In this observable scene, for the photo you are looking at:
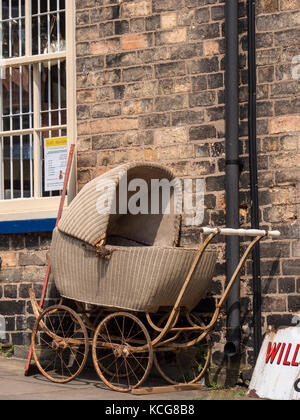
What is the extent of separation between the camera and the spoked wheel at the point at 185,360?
24.1 ft

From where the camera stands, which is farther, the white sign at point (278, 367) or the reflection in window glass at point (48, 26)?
the reflection in window glass at point (48, 26)

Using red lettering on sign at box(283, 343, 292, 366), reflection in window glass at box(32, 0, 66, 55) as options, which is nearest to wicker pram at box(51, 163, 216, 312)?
red lettering on sign at box(283, 343, 292, 366)

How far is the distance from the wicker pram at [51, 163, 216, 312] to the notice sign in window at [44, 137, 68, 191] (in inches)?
51.2

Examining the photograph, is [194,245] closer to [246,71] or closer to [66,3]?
[246,71]

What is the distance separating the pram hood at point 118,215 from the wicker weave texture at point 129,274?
0.53ft

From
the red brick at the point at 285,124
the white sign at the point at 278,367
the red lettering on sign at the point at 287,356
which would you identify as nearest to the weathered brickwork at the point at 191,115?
the red brick at the point at 285,124

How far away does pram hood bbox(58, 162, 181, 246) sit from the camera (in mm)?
6797

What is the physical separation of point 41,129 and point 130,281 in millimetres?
2495

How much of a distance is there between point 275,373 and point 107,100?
3180mm

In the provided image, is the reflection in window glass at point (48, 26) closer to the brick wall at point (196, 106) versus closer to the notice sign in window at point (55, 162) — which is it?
the brick wall at point (196, 106)

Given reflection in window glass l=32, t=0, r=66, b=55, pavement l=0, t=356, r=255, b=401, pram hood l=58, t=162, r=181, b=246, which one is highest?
reflection in window glass l=32, t=0, r=66, b=55

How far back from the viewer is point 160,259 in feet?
21.7

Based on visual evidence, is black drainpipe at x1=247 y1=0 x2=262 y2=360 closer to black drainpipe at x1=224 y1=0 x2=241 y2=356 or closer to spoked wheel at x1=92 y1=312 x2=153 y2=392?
black drainpipe at x1=224 y1=0 x2=241 y2=356
